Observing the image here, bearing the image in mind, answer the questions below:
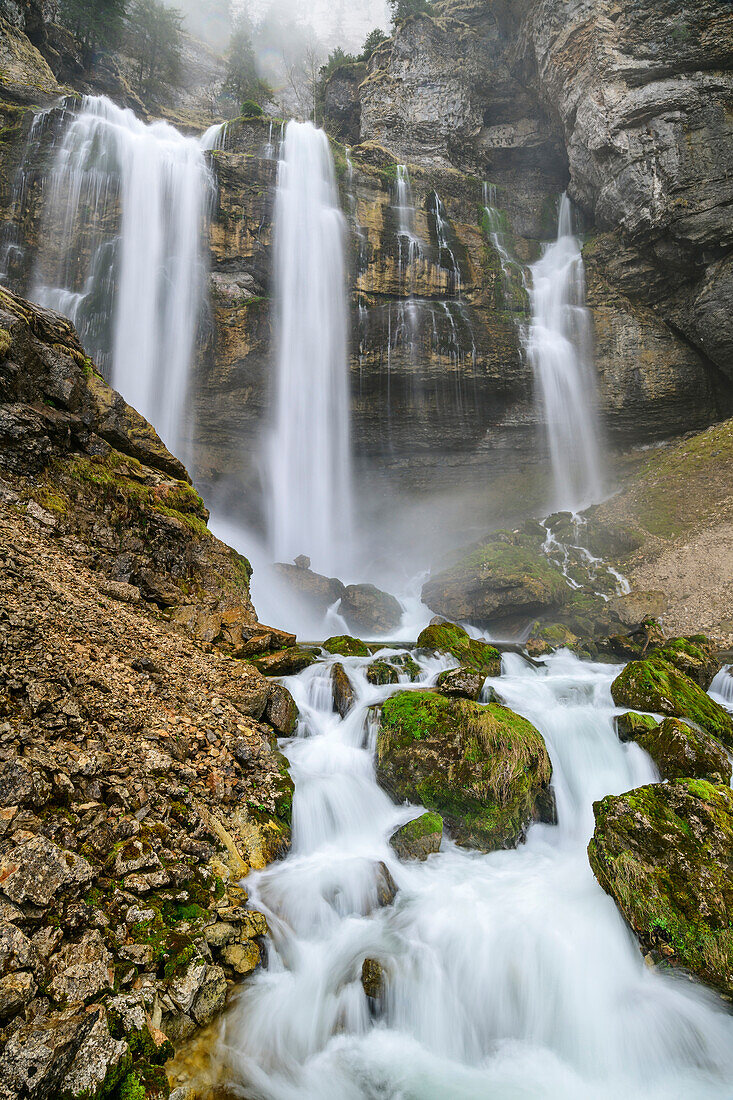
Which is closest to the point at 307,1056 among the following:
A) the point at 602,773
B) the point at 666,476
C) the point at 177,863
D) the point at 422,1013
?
the point at 422,1013

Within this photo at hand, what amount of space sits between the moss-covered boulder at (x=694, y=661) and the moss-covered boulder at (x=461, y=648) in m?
3.53

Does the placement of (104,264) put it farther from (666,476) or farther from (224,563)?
(666,476)

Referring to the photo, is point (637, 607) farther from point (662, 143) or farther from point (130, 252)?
point (130, 252)

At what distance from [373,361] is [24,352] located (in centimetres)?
1598

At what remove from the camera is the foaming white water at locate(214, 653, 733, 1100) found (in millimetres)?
3422

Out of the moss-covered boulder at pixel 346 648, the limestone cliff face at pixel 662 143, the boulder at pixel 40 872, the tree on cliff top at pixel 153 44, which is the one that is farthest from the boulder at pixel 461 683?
the tree on cliff top at pixel 153 44

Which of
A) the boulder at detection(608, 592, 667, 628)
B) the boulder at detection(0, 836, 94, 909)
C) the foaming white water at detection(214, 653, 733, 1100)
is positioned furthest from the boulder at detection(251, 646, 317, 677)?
the boulder at detection(608, 592, 667, 628)

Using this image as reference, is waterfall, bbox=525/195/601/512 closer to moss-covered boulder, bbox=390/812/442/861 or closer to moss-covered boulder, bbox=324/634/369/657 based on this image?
moss-covered boulder, bbox=324/634/369/657

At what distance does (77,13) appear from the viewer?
2628cm

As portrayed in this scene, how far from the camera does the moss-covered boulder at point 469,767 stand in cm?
568

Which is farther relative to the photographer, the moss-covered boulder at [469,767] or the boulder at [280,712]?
the boulder at [280,712]

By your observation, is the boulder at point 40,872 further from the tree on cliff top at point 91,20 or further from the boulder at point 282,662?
the tree on cliff top at point 91,20

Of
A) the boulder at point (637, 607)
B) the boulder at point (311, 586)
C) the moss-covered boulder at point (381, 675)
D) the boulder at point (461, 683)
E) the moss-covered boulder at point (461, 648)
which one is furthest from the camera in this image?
the boulder at point (311, 586)

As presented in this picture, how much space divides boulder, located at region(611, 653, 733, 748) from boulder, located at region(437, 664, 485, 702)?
274cm
